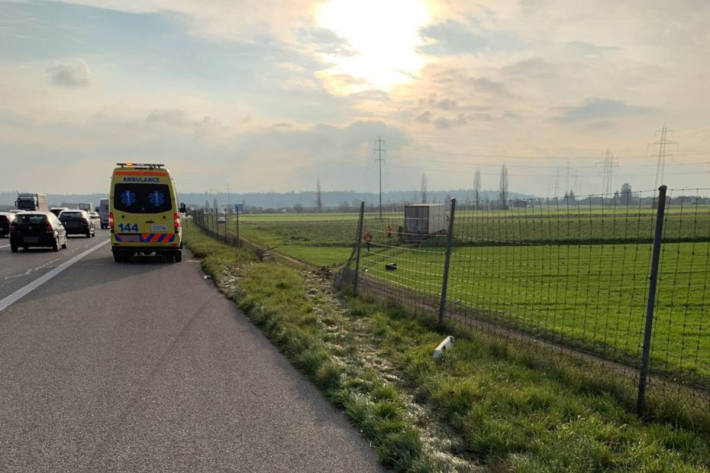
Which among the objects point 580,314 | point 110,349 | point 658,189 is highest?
point 658,189

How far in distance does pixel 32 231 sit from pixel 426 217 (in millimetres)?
21453

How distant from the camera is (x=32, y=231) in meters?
20.4

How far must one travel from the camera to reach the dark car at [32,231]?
20.3m

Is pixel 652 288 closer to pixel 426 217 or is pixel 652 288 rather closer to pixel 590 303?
pixel 590 303

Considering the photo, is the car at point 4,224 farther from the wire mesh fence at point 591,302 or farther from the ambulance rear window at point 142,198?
the wire mesh fence at point 591,302

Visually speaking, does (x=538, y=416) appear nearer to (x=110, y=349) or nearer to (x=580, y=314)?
(x=110, y=349)

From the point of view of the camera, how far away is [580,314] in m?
10.7

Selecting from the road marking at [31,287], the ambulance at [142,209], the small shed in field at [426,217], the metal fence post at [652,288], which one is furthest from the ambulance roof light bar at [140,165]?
the small shed in field at [426,217]

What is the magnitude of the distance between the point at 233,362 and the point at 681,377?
5372mm

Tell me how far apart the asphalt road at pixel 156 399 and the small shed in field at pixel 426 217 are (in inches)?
985

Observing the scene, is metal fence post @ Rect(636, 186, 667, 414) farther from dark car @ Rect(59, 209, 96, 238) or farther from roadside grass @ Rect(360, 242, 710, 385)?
dark car @ Rect(59, 209, 96, 238)

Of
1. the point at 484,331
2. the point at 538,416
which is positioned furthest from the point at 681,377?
the point at 538,416

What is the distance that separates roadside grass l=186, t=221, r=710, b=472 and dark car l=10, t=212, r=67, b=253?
54.5ft

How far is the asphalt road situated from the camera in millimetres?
3752
